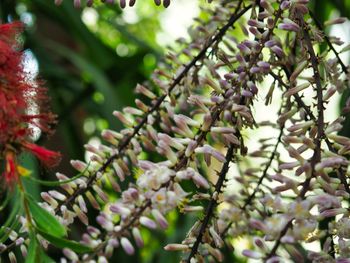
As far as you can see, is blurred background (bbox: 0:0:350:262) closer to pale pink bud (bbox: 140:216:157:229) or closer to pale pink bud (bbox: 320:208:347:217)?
pale pink bud (bbox: 320:208:347:217)

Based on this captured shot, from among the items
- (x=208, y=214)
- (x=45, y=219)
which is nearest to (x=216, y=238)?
(x=208, y=214)

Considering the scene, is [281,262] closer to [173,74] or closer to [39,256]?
[39,256]

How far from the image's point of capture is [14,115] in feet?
1.38

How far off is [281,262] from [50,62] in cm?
110

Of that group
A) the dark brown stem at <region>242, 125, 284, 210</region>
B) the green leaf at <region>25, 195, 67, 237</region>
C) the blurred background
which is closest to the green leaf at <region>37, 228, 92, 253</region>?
the green leaf at <region>25, 195, 67, 237</region>

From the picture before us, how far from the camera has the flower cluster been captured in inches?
16.4

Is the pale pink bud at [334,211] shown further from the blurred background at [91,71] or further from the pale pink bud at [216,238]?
the blurred background at [91,71]

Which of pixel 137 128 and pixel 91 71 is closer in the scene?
pixel 137 128

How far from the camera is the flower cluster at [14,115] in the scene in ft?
1.37

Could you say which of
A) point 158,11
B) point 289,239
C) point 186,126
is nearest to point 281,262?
point 289,239

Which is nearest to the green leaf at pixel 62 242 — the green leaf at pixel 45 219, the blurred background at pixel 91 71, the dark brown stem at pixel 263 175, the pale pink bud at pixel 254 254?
the green leaf at pixel 45 219

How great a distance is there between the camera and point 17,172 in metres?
0.41

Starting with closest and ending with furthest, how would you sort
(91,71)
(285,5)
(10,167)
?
(10,167)
(285,5)
(91,71)

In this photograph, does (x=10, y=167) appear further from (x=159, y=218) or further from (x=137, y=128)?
(x=137, y=128)
